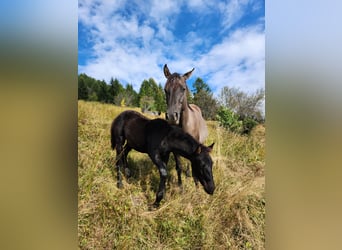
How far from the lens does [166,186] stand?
8.04 feet

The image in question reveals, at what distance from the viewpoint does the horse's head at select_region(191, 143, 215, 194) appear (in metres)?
2.40

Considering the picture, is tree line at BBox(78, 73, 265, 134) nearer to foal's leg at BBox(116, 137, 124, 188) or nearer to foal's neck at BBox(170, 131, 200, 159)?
foal's neck at BBox(170, 131, 200, 159)

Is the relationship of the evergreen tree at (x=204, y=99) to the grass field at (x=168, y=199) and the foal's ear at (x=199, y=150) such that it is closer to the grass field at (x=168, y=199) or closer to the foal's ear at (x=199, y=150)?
the grass field at (x=168, y=199)

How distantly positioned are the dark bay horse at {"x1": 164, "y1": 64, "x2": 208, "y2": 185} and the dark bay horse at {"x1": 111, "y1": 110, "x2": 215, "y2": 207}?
0.32ft

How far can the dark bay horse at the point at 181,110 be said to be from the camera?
237 cm

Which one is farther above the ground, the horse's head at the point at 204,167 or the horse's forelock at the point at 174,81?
the horse's forelock at the point at 174,81

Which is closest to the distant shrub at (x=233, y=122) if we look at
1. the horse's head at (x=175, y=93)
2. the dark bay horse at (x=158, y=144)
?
the dark bay horse at (x=158, y=144)

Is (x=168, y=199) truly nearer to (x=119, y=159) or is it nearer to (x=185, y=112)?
(x=119, y=159)
